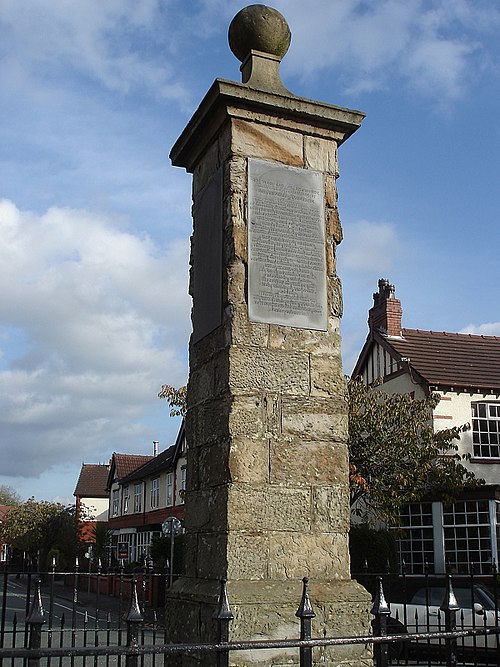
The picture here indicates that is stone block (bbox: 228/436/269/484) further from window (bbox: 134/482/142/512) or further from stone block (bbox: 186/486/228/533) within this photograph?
window (bbox: 134/482/142/512)

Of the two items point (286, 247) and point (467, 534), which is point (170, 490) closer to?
point (467, 534)

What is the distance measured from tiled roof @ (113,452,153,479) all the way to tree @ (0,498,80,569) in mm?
3809

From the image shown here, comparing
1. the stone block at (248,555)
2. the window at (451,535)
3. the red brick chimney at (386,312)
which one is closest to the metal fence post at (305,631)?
the stone block at (248,555)

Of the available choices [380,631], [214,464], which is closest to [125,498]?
[214,464]

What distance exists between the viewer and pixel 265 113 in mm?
5355

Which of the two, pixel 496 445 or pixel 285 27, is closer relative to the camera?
pixel 285 27

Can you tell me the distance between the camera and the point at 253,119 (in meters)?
5.32

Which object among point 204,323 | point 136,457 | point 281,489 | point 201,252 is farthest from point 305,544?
point 136,457

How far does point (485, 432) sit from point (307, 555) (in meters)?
19.1

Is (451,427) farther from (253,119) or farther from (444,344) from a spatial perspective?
(253,119)

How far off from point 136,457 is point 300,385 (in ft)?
140

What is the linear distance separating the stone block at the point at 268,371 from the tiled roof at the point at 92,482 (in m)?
55.8

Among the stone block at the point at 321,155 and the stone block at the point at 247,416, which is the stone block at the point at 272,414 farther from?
the stone block at the point at 321,155

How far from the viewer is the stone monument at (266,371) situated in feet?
15.2
